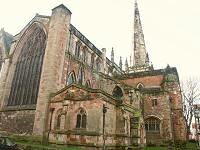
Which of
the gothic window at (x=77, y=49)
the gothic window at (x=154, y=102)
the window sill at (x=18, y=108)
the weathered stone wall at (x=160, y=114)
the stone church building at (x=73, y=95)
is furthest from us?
the gothic window at (x=154, y=102)

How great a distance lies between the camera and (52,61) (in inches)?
882

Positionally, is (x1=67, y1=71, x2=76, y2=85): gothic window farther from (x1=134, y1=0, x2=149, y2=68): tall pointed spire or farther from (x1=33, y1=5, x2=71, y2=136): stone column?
(x1=134, y1=0, x2=149, y2=68): tall pointed spire

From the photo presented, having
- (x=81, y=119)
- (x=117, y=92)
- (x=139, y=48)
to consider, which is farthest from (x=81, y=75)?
(x=139, y=48)

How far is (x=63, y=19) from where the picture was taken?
79.8ft

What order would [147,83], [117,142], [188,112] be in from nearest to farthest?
[117,142] → [147,83] → [188,112]

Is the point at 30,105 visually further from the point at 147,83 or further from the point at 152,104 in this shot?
the point at 147,83

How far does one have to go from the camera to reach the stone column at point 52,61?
20.6m

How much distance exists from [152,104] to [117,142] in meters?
11.5

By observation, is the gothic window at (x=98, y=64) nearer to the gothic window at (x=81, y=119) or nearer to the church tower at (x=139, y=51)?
the church tower at (x=139, y=51)

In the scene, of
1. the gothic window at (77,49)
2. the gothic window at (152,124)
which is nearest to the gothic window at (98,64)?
the gothic window at (77,49)

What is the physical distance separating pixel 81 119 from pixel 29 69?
11307 mm

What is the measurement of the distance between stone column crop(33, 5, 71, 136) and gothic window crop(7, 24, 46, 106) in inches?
81.7

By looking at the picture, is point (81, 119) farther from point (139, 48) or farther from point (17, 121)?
point (139, 48)

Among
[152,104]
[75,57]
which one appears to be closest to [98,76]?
[75,57]
